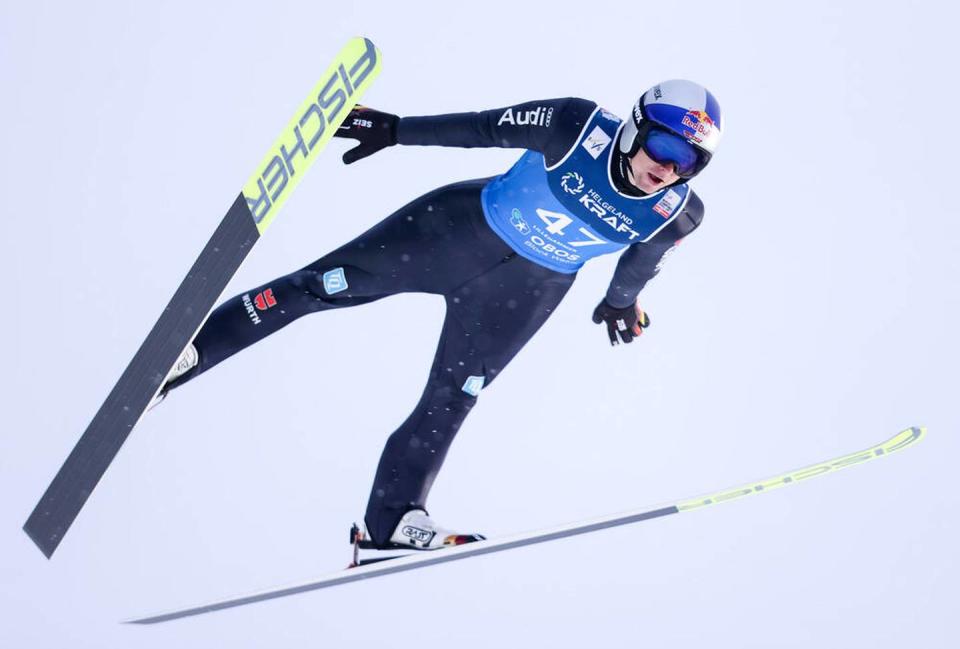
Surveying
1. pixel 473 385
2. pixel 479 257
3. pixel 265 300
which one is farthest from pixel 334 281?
pixel 473 385

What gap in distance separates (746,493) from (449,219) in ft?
4.34

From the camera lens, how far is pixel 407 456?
3.95m

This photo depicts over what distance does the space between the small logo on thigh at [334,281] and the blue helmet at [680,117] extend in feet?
3.32

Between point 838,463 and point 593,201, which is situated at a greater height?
point 593,201

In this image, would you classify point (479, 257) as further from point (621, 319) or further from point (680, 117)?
point (680, 117)

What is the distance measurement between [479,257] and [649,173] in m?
0.67

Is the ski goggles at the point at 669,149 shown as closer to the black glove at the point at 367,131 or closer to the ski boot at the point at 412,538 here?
the black glove at the point at 367,131

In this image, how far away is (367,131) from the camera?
3.73 metres

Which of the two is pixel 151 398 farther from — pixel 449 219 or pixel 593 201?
pixel 593 201

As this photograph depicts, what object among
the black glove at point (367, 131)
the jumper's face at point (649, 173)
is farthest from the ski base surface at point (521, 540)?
the black glove at point (367, 131)

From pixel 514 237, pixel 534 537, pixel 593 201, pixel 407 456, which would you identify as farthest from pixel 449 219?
pixel 534 537

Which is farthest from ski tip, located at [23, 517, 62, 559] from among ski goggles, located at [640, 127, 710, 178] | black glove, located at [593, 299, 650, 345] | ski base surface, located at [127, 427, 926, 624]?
ski goggles, located at [640, 127, 710, 178]

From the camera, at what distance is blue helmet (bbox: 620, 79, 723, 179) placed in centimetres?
345

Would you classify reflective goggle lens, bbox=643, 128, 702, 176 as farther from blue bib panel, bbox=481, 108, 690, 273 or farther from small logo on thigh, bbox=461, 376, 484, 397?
small logo on thigh, bbox=461, 376, 484, 397
